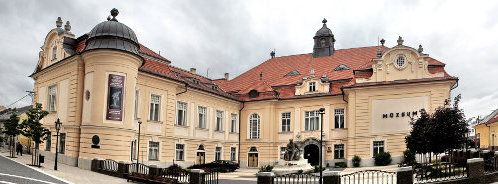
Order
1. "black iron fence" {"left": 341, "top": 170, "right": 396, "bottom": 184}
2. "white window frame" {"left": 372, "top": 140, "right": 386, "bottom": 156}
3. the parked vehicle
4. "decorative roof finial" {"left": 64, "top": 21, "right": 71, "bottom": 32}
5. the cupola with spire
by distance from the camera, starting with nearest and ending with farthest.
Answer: "black iron fence" {"left": 341, "top": 170, "right": 396, "bottom": 184} < "decorative roof finial" {"left": 64, "top": 21, "right": 71, "bottom": 32} < the parked vehicle < "white window frame" {"left": 372, "top": 140, "right": 386, "bottom": 156} < the cupola with spire

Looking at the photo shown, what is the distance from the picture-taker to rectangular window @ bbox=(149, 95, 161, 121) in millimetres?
35281

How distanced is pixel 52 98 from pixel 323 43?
27.3 metres

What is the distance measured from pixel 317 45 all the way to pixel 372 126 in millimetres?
13968

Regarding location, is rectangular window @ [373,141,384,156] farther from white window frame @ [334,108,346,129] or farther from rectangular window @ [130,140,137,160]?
rectangular window @ [130,140,137,160]

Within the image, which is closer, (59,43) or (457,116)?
(457,116)

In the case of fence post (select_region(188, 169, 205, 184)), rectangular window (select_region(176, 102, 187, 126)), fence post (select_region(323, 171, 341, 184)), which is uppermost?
rectangular window (select_region(176, 102, 187, 126))

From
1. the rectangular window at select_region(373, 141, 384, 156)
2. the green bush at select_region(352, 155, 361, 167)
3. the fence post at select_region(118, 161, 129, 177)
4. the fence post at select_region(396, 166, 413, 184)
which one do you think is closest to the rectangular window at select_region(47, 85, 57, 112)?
the fence post at select_region(118, 161, 129, 177)

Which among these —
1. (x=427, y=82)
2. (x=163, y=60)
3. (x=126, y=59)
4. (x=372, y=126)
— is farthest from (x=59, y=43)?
(x=427, y=82)

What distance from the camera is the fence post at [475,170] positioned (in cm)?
1911

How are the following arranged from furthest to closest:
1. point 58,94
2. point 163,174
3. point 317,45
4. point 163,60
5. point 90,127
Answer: point 317,45 → point 163,60 → point 58,94 → point 90,127 → point 163,174

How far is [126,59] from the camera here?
1201 inches

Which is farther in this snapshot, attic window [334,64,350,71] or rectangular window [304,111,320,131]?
attic window [334,64,350,71]

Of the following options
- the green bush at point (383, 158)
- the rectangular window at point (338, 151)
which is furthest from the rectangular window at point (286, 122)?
the green bush at point (383, 158)

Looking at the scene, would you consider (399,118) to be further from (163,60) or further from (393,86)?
(163,60)
